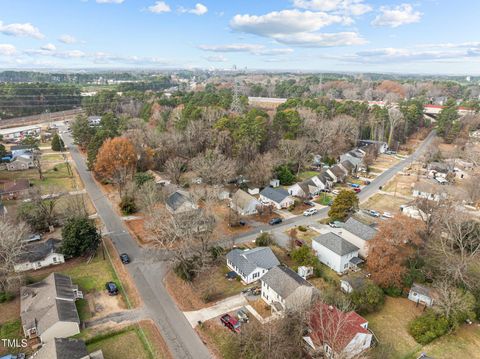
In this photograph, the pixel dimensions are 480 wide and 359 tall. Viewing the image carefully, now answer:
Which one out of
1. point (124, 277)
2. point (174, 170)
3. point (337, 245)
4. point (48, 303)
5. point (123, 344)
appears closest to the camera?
point (123, 344)

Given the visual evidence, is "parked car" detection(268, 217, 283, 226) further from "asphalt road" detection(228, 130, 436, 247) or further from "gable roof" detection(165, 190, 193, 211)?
"gable roof" detection(165, 190, 193, 211)

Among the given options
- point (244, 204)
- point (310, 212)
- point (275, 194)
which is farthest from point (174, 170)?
point (310, 212)

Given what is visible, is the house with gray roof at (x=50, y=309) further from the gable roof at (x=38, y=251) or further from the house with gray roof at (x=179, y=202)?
the house with gray roof at (x=179, y=202)

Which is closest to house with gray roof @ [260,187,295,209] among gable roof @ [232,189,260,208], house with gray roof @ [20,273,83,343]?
gable roof @ [232,189,260,208]

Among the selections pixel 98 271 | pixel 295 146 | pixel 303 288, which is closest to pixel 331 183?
pixel 295 146

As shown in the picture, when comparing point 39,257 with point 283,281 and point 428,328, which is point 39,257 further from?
point 428,328

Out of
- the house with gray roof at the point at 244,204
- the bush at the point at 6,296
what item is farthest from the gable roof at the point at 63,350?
the house with gray roof at the point at 244,204

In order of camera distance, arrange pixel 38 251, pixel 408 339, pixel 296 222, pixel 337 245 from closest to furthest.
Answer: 1. pixel 408 339
2. pixel 38 251
3. pixel 337 245
4. pixel 296 222
